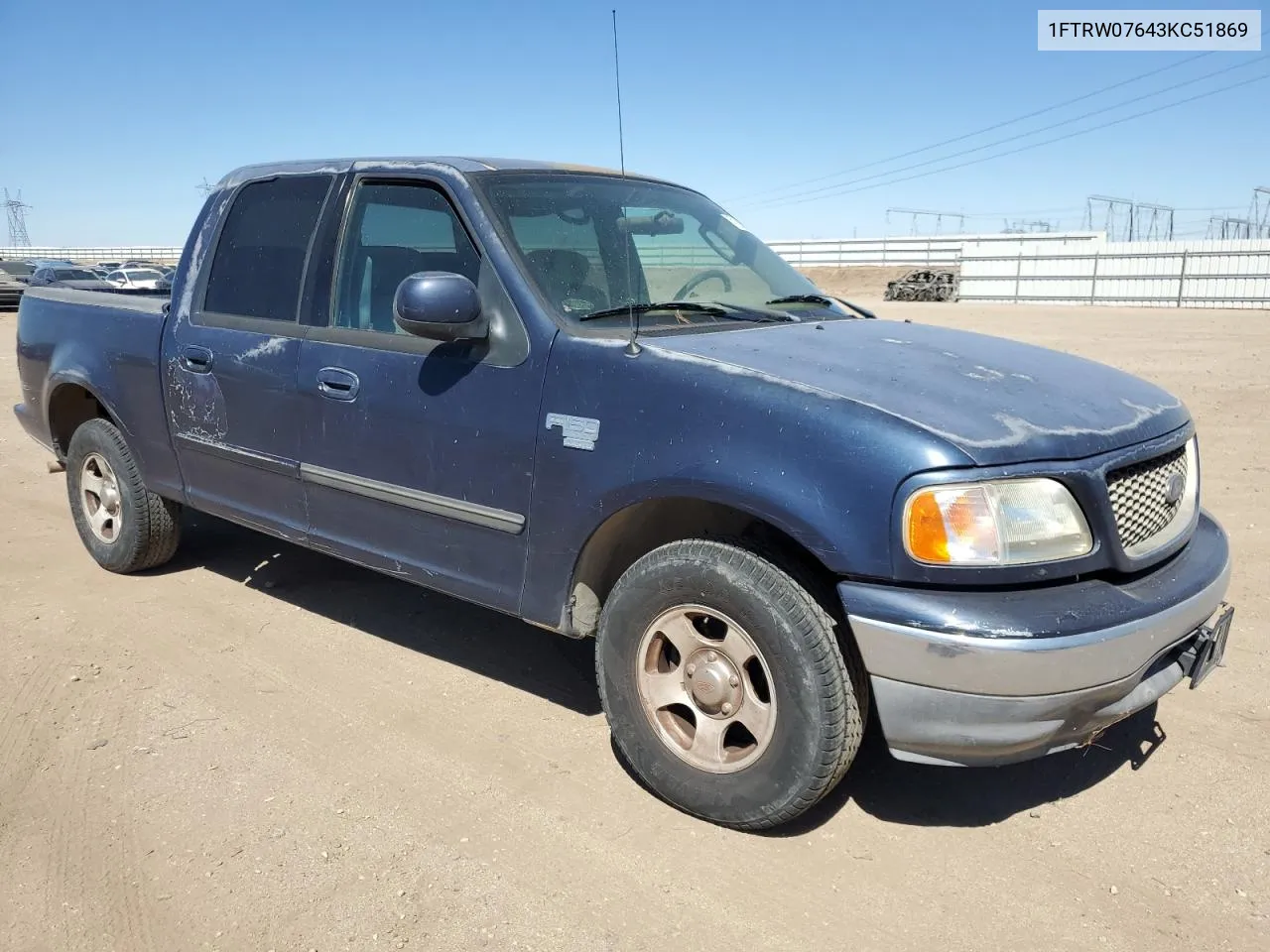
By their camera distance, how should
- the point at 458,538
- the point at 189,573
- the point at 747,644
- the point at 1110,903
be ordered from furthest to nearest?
the point at 189,573
the point at 458,538
the point at 747,644
the point at 1110,903

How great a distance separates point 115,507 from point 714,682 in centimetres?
378

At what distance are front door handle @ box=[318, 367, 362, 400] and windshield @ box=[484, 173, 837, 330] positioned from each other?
81cm

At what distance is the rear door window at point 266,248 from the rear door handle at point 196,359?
0.19 metres

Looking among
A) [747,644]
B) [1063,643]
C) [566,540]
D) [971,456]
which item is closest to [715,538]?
[747,644]

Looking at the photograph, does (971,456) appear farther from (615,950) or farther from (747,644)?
(615,950)

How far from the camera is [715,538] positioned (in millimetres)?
2844

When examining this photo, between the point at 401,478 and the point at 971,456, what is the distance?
6.50 feet

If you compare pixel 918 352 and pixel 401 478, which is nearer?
pixel 918 352

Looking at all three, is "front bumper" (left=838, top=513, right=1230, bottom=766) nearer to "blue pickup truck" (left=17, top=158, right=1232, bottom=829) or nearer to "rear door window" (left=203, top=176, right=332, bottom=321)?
"blue pickup truck" (left=17, top=158, right=1232, bottom=829)

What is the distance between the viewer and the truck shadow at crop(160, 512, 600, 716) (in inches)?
158

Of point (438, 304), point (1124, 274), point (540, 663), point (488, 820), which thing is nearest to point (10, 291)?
point (540, 663)

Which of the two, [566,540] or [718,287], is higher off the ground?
[718,287]

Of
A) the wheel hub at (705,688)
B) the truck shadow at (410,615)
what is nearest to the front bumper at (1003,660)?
the wheel hub at (705,688)

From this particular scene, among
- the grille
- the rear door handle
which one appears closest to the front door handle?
the rear door handle
